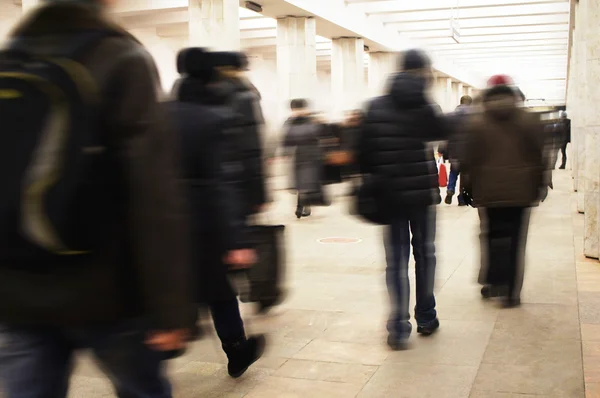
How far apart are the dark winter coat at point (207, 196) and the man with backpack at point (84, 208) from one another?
1346mm

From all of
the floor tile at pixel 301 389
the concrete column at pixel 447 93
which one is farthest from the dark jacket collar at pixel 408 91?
the concrete column at pixel 447 93

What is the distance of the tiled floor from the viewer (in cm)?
436

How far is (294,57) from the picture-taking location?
2189cm

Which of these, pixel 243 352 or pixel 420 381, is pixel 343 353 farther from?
pixel 243 352

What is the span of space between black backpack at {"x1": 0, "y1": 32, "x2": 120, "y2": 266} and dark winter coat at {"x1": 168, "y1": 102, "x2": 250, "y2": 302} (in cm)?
150

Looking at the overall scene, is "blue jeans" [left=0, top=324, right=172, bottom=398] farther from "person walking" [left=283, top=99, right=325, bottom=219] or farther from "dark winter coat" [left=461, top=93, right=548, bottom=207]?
"person walking" [left=283, top=99, right=325, bottom=219]

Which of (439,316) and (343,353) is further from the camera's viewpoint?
(439,316)

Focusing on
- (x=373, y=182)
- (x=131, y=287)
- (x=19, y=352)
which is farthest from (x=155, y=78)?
(x=373, y=182)

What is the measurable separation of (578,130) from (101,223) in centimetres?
1384

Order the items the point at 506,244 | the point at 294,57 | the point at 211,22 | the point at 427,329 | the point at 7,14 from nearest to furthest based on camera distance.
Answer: the point at 427,329, the point at 506,244, the point at 211,22, the point at 294,57, the point at 7,14

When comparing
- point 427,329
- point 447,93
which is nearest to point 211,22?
point 427,329

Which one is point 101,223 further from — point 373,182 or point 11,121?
point 373,182

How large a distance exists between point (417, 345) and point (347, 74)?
2184cm

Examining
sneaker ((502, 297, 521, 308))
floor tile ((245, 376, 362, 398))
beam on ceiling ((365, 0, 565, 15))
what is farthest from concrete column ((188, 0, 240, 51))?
floor tile ((245, 376, 362, 398))
